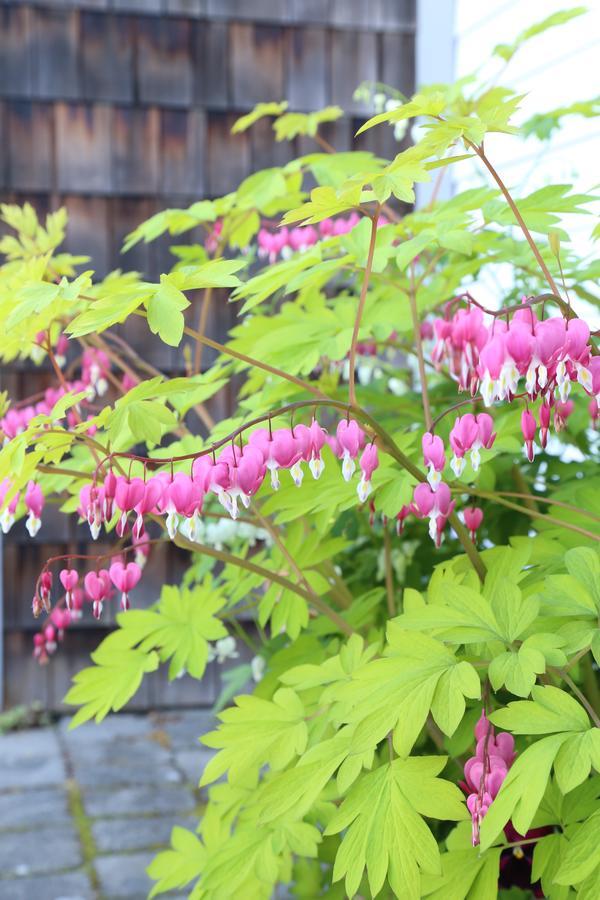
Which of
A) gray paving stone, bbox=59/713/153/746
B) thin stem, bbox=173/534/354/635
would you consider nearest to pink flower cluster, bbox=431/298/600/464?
thin stem, bbox=173/534/354/635

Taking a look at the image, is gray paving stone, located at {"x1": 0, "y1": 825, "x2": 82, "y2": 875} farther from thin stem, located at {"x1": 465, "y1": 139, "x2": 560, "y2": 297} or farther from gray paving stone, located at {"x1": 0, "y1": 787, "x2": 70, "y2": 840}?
thin stem, located at {"x1": 465, "y1": 139, "x2": 560, "y2": 297}

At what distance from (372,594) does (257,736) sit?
1.46 ft

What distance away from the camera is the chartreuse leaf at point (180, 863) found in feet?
5.35

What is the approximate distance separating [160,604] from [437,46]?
2.99m

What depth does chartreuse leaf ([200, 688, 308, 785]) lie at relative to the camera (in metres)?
1.27

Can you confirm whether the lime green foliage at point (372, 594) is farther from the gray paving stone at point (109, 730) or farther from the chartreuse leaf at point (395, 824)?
→ the gray paving stone at point (109, 730)

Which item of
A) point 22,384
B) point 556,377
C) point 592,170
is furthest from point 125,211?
point 556,377

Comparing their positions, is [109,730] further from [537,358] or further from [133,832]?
[537,358]

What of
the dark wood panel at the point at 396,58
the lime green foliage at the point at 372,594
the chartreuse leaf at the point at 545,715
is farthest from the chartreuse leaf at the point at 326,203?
the dark wood panel at the point at 396,58

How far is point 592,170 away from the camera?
3145mm

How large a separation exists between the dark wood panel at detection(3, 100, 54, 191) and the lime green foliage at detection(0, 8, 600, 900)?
1867 millimetres

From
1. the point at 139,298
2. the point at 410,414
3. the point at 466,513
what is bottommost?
the point at 466,513

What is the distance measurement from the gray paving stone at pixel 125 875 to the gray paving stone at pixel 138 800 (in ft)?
0.97

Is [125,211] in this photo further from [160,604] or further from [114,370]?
[160,604]
